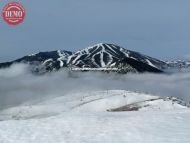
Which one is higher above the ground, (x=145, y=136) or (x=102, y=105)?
(x=145, y=136)

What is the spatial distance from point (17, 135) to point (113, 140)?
600cm

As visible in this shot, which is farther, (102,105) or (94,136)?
(102,105)

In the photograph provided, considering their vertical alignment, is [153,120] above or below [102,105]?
above

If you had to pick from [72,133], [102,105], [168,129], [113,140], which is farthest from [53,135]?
[102,105]

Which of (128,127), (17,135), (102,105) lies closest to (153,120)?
(128,127)

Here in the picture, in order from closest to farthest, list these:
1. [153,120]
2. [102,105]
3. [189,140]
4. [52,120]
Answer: [189,140]
[153,120]
[52,120]
[102,105]

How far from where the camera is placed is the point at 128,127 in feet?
99.7

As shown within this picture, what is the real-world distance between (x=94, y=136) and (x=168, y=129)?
416cm

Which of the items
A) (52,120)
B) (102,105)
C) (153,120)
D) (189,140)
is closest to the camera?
(189,140)

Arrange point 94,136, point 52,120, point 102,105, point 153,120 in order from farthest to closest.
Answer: point 102,105
point 52,120
point 153,120
point 94,136

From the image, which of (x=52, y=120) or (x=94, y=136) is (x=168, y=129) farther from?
(x=52, y=120)

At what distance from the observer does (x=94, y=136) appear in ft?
94.3

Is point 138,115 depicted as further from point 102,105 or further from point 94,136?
point 102,105

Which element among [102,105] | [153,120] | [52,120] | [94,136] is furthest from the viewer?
[102,105]
